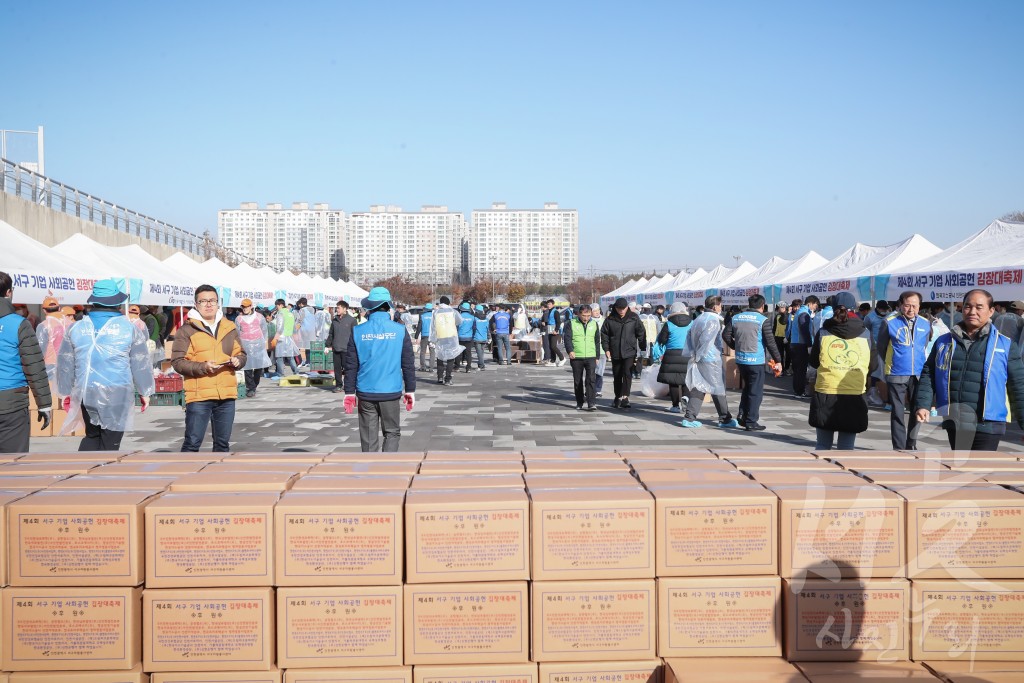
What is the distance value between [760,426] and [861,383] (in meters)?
3.89

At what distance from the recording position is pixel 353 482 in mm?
3250

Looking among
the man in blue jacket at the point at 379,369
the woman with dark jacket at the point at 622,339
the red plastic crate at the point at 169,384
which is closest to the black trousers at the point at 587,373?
the woman with dark jacket at the point at 622,339

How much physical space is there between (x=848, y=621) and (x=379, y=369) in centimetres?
451

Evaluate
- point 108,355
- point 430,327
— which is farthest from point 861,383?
point 430,327

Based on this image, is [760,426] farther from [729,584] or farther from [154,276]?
[154,276]

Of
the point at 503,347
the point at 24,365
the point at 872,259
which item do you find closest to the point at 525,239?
the point at 503,347

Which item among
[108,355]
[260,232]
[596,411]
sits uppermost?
[260,232]

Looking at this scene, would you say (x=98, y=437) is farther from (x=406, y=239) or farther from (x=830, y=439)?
(x=406, y=239)

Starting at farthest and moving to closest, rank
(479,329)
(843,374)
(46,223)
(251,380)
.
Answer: (479,329) < (46,223) < (251,380) < (843,374)

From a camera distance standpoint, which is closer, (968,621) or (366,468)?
(968,621)

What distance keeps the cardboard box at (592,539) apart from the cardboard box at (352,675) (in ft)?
2.08

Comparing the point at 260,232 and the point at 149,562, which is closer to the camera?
the point at 149,562

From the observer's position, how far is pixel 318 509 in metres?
2.90

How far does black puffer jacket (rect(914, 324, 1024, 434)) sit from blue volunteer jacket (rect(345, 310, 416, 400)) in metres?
4.25
